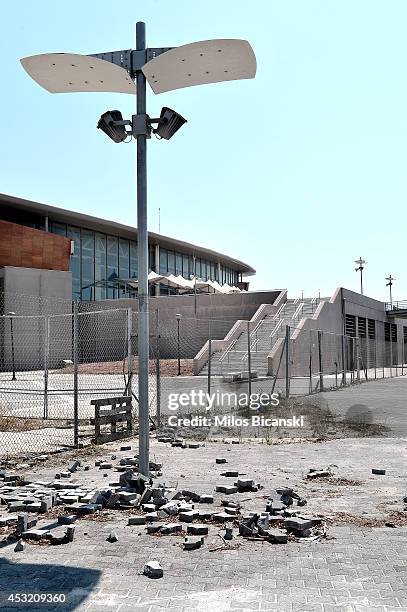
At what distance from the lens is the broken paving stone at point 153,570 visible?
4637 millimetres

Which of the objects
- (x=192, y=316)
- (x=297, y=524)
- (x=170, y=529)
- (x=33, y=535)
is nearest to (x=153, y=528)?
(x=170, y=529)

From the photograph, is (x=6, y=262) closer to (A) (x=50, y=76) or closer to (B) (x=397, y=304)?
(B) (x=397, y=304)

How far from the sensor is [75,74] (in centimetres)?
781

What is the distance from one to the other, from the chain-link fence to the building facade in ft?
22.0

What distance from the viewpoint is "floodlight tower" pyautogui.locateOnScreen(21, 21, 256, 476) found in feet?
24.5

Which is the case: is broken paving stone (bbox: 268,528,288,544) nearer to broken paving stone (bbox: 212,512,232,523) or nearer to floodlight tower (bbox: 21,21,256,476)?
broken paving stone (bbox: 212,512,232,523)

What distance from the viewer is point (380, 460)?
372 inches

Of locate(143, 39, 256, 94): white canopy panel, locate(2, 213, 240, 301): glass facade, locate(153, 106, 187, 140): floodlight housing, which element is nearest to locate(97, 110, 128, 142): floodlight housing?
locate(153, 106, 187, 140): floodlight housing

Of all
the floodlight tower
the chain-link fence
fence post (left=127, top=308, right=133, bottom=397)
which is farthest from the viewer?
the chain-link fence

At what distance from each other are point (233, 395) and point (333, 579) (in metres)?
13.9

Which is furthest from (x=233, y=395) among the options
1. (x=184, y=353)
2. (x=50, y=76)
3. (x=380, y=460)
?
(x=184, y=353)

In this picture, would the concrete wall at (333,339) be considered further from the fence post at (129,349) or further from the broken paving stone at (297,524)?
the broken paving stone at (297,524)

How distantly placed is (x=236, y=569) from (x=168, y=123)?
16.8ft

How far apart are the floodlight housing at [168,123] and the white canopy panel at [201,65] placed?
0.46 meters
